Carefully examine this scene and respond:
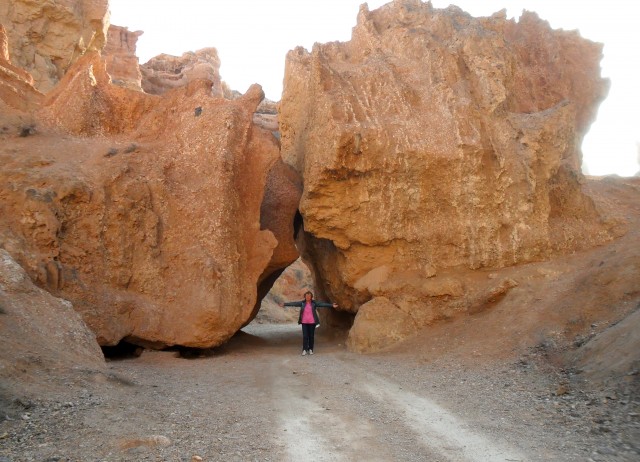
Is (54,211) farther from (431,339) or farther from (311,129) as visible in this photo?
(431,339)

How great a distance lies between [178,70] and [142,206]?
3553 centimetres

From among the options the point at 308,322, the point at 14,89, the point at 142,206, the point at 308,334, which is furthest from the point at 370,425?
the point at 14,89

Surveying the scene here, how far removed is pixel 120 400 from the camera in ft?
20.9

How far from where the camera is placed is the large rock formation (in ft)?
93.7

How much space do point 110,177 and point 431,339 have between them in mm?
7918

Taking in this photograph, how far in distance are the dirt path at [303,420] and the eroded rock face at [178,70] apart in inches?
1269

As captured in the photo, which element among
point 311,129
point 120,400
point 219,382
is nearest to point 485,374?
point 219,382

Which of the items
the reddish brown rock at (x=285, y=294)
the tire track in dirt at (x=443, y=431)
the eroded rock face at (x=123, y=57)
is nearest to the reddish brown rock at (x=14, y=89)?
the tire track in dirt at (x=443, y=431)

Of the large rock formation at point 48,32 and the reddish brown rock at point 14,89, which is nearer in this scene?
the reddish brown rock at point 14,89

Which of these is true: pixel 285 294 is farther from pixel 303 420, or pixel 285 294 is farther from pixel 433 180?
pixel 303 420

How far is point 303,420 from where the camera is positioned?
634cm

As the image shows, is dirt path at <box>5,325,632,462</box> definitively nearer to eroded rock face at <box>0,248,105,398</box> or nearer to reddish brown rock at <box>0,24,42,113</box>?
eroded rock face at <box>0,248,105,398</box>

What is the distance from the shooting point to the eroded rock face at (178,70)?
40.4 meters

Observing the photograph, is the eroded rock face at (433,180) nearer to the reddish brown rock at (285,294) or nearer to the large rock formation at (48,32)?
the reddish brown rock at (285,294)
